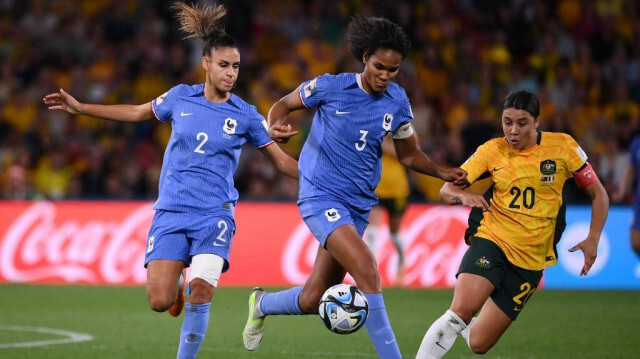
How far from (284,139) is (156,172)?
9.10 metres

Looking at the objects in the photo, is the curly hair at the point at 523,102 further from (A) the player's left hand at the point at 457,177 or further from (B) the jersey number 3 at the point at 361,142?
(B) the jersey number 3 at the point at 361,142

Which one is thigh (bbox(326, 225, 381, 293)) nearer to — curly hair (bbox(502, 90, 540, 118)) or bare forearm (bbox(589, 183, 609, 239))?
curly hair (bbox(502, 90, 540, 118))

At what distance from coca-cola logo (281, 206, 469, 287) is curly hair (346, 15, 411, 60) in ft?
23.4

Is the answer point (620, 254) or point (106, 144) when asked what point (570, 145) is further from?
point (106, 144)

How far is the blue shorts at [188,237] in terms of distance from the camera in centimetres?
667

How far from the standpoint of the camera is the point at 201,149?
22.2 ft

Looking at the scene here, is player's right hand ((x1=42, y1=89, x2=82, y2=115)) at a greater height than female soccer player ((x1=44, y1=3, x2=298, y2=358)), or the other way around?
player's right hand ((x1=42, y1=89, x2=82, y2=115))

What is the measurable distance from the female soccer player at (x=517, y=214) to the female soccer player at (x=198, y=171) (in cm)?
137

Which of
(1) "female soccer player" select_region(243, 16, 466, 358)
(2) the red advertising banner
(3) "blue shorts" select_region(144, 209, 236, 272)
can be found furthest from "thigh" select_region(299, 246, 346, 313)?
(2) the red advertising banner

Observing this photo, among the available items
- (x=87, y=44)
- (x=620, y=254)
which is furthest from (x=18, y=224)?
(x=620, y=254)

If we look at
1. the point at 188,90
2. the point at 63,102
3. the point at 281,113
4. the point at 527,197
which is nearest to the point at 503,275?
the point at 527,197

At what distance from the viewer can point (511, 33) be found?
17391 mm

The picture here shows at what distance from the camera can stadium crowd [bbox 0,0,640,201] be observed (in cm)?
1540

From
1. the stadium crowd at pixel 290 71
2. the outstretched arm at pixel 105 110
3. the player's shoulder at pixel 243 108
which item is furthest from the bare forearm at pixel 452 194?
the stadium crowd at pixel 290 71
